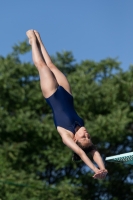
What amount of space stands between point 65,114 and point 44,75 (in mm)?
464

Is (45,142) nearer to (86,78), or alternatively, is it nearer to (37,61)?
(86,78)

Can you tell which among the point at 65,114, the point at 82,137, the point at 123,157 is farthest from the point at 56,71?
the point at 123,157

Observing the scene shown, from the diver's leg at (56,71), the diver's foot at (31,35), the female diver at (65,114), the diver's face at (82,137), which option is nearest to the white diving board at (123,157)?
the female diver at (65,114)

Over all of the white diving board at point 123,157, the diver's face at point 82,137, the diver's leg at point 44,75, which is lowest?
the white diving board at point 123,157

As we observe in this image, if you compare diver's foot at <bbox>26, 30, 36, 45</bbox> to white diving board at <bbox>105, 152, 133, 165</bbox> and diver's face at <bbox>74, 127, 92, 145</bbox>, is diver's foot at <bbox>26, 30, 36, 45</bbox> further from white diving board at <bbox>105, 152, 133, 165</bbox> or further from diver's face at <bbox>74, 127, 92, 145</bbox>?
white diving board at <bbox>105, 152, 133, 165</bbox>

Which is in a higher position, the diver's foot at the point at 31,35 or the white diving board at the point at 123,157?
the diver's foot at the point at 31,35

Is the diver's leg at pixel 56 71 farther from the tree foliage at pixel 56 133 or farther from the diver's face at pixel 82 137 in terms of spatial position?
the tree foliage at pixel 56 133

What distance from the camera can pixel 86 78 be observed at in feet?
45.6

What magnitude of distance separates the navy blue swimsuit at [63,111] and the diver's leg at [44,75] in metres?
0.05

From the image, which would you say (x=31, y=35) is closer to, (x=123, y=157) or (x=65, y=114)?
(x=65, y=114)

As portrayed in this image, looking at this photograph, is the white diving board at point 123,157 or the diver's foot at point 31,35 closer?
the white diving board at point 123,157

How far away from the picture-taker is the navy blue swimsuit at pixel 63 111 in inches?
217

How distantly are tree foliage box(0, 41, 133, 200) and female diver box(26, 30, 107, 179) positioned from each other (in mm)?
6962

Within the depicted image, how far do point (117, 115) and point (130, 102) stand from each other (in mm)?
1032
